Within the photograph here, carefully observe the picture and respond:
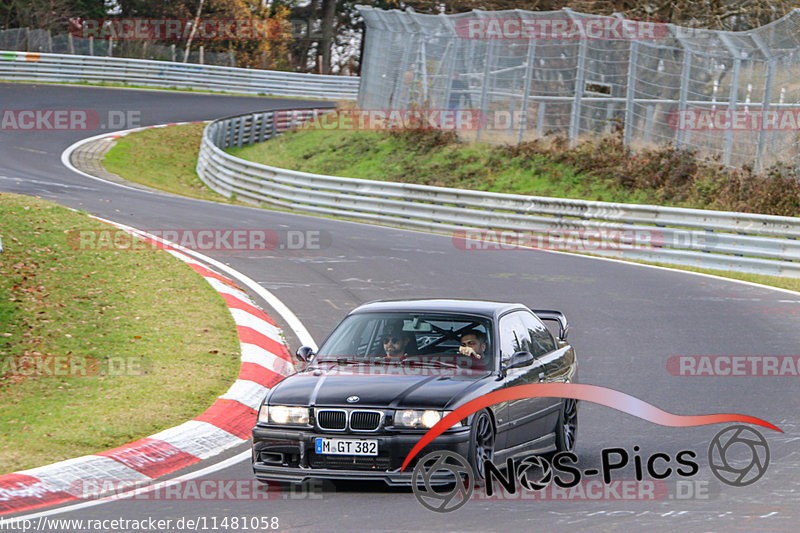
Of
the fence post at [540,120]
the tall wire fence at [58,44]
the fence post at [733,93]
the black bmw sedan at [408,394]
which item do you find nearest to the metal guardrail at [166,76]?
the tall wire fence at [58,44]

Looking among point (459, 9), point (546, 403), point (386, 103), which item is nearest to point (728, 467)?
point (546, 403)

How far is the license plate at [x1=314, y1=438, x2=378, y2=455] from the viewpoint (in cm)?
712

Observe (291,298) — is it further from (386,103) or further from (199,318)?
(386,103)

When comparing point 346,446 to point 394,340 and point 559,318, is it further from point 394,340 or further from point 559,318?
point 559,318

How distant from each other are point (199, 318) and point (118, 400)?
11.3 feet

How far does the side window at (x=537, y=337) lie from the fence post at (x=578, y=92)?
19331mm

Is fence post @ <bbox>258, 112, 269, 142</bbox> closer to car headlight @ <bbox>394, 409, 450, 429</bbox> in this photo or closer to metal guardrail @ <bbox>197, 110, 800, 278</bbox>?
metal guardrail @ <bbox>197, 110, 800, 278</bbox>

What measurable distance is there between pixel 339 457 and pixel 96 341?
5.59m

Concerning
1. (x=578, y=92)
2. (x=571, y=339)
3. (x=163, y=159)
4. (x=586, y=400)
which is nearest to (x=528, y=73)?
(x=578, y=92)

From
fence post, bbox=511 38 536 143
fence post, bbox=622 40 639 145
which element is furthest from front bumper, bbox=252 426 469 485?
fence post, bbox=511 38 536 143

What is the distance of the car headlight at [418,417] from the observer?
23.3 feet

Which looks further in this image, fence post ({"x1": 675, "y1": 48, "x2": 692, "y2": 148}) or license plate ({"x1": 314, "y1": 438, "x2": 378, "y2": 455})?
fence post ({"x1": 675, "y1": 48, "x2": 692, "y2": 148})

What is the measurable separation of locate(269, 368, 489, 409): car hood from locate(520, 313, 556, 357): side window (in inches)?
43.9

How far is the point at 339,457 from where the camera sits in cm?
718
